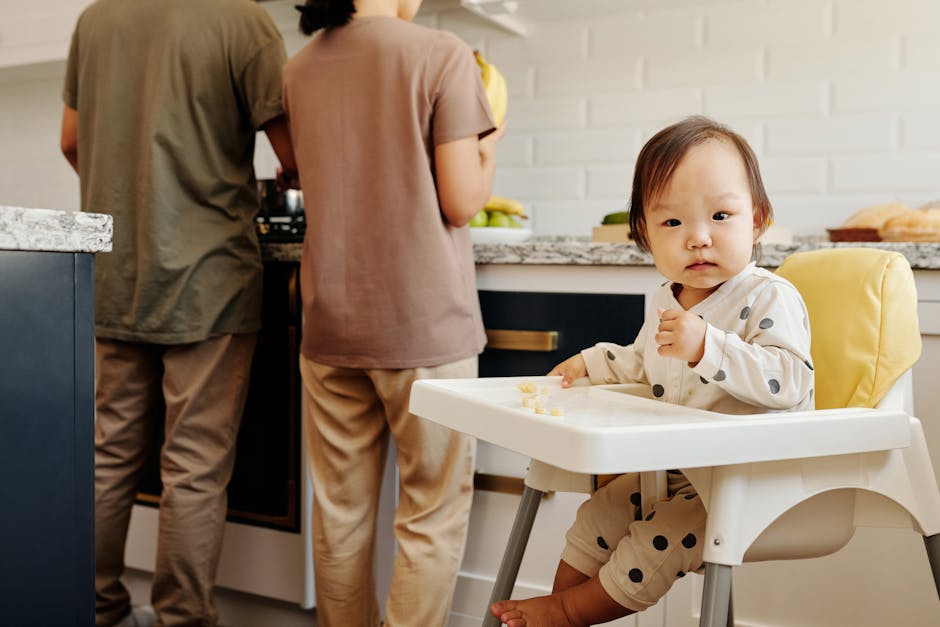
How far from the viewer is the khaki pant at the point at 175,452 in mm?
1714

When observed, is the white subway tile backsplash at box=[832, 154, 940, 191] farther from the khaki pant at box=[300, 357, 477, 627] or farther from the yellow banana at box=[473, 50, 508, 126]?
the khaki pant at box=[300, 357, 477, 627]

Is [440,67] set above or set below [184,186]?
above

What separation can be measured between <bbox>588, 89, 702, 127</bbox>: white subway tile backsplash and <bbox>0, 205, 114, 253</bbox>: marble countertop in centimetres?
147

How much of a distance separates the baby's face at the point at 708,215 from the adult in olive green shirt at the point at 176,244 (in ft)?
2.83

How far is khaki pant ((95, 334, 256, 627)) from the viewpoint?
1714 millimetres

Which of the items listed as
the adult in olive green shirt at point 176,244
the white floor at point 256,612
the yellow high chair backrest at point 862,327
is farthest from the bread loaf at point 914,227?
Result: the white floor at point 256,612

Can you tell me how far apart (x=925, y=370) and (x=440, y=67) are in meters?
0.86

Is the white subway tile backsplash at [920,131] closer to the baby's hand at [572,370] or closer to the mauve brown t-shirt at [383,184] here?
the mauve brown t-shirt at [383,184]

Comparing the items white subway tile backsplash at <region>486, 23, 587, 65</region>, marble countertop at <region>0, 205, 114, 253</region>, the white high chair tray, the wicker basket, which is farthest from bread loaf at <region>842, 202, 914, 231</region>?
marble countertop at <region>0, 205, 114, 253</region>

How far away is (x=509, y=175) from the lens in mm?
2316

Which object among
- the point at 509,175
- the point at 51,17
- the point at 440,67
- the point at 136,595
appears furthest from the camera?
the point at 51,17

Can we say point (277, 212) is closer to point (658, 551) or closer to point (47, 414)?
point (47, 414)

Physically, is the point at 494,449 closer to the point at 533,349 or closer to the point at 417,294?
the point at 533,349

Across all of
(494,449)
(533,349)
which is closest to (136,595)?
(494,449)
